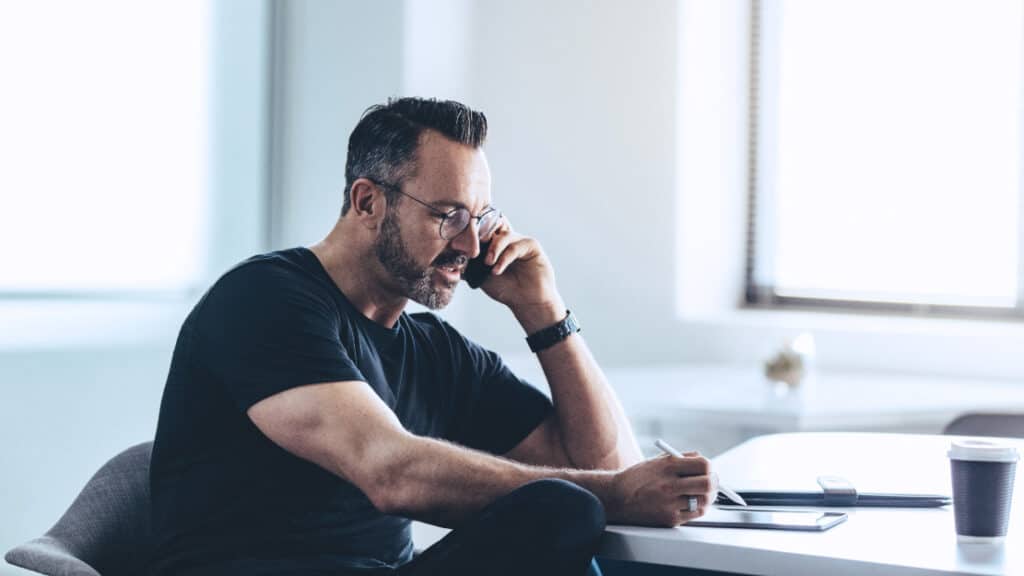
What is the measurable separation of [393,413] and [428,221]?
37 cm

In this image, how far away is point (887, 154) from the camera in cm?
383

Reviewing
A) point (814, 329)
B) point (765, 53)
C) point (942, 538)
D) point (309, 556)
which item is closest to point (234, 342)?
point (309, 556)

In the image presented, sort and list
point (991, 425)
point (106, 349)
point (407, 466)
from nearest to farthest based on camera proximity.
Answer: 1. point (407, 466)
2. point (991, 425)
3. point (106, 349)

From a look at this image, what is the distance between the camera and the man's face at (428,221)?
1997mm

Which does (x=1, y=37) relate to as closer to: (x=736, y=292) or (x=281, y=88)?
(x=281, y=88)

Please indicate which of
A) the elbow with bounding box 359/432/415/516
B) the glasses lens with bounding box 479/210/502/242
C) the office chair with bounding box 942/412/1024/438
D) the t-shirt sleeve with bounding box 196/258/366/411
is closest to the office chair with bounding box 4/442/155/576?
the t-shirt sleeve with bounding box 196/258/366/411

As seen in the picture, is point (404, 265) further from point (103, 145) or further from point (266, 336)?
point (103, 145)

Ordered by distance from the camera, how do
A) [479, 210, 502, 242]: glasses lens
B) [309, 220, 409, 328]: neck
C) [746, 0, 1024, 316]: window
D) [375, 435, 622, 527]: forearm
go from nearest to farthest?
[375, 435, 622, 527]: forearm
[309, 220, 409, 328]: neck
[479, 210, 502, 242]: glasses lens
[746, 0, 1024, 316]: window

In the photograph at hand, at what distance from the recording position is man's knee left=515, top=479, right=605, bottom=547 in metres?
1.47

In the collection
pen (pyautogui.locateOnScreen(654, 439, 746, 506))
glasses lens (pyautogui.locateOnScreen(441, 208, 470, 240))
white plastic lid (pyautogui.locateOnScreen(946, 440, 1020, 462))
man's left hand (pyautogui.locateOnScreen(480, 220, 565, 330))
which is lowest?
pen (pyautogui.locateOnScreen(654, 439, 746, 506))

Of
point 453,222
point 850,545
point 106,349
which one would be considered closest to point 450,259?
point 453,222

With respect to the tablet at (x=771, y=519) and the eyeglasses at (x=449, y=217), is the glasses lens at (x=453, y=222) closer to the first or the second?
the eyeglasses at (x=449, y=217)

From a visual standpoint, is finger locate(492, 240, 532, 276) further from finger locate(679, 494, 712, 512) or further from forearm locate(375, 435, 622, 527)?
finger locate(679, 494, 712, 512)

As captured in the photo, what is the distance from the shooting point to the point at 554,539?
1473 mm
